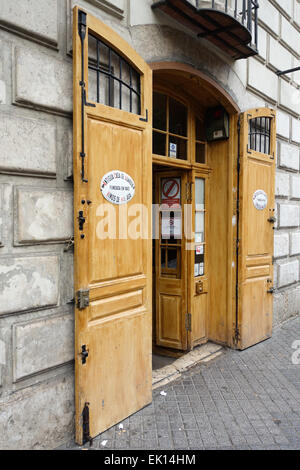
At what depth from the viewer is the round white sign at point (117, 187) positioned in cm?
286

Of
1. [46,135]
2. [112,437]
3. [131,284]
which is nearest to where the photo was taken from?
[46,135]

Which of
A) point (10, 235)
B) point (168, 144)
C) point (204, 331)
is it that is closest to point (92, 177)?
point (10, 235)

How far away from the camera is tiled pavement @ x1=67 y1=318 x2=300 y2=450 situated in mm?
2869

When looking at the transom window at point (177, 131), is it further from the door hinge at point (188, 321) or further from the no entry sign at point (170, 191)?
the door hinge at point (188, 321)

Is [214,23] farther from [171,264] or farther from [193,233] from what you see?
[171,264]

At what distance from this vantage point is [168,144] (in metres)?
4.38

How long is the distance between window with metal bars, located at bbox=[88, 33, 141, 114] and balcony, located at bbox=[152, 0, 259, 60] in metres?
0.82

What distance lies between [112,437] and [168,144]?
327 cm

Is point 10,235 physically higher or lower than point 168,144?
lower

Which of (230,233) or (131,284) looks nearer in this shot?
(131,284)

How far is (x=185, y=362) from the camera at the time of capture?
4.46 m

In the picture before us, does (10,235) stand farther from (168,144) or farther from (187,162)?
(187,162)

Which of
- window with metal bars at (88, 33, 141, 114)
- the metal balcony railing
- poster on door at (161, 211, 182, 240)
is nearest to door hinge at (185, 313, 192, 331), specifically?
poster on door at (161, 211, 182, 240)

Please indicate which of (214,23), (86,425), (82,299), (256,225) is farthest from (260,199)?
(86,425)
